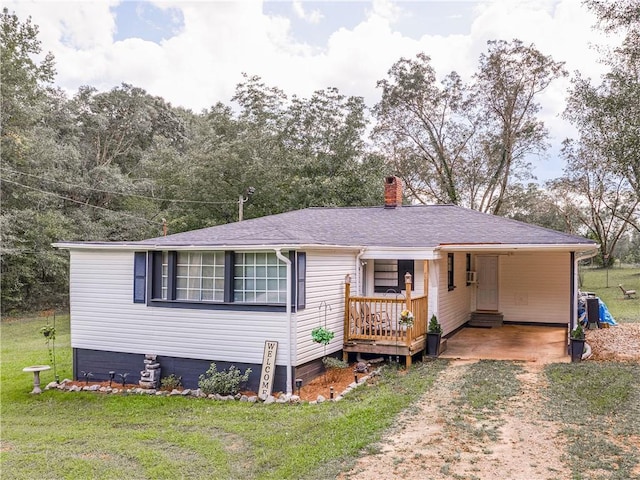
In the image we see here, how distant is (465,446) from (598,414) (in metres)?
2.27

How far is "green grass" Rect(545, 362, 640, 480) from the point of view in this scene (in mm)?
4840

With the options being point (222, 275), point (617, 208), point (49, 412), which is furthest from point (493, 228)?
point (617, 208)

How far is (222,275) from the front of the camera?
9352 mm

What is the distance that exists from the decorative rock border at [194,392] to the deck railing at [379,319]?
0.80 m

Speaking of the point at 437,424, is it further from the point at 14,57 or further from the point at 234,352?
the point at 14,57

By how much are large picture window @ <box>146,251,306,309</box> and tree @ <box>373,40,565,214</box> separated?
66.8 feet

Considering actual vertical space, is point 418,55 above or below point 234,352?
above

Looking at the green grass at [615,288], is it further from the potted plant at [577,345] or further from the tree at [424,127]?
the tree at [424,127]

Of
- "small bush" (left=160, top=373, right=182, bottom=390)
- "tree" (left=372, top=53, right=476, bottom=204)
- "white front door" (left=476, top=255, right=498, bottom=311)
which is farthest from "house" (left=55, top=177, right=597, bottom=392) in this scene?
"tree" (left=372, top=53, right=476, bottom=204)

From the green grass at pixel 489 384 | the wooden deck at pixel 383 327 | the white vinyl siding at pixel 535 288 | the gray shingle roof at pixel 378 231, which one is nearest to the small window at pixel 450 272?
the gray shingle roof at pixel 378 231

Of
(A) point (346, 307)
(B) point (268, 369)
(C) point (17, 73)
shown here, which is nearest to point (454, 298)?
(A) point (346, 307)

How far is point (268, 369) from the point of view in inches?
341

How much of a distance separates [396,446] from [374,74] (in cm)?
2567

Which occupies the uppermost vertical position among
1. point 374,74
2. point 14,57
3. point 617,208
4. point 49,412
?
point 374,74
